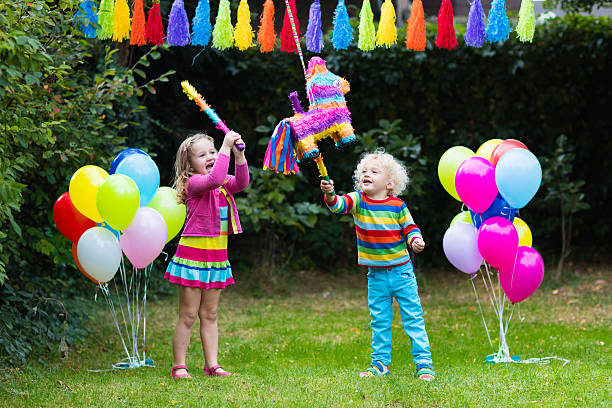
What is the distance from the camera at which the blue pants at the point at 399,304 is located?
3.81 metres

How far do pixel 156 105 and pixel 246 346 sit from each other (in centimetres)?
320

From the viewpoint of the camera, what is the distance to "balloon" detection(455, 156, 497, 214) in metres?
3.93

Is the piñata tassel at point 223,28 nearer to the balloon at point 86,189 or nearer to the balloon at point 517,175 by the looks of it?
the balloon at point 86,189

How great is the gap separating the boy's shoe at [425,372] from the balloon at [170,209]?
1.52m

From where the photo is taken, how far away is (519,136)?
7496 millimetres

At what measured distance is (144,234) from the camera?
3855 millimetres

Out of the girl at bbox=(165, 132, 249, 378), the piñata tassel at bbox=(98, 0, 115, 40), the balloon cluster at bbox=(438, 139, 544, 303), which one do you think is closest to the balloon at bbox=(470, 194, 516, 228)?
the balloon cluster at bbox=(438, 139, 544, 303)

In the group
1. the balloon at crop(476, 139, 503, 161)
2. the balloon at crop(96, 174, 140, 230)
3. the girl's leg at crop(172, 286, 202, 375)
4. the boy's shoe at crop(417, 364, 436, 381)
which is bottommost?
the boy's shoe at crop(417, 364, 436, 381)

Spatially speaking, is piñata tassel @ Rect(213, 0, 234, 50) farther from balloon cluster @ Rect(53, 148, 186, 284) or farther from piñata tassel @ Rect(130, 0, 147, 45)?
balloon cluster @ Rect(53, 148, 186, 284)

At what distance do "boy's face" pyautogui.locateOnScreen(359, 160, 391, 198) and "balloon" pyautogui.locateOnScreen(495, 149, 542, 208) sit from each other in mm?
636

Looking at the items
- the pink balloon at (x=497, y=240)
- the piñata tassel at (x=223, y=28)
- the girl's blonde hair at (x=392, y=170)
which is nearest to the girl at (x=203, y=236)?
the piñata tassel at (x=223, y=28)

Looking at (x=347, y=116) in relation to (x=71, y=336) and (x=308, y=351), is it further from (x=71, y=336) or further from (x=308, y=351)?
(x=71, y=336)

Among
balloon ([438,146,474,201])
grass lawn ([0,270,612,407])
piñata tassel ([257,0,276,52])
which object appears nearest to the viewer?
grass lawn ([0,270,612,407])

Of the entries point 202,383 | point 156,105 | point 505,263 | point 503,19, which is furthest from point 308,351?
point 156,105
